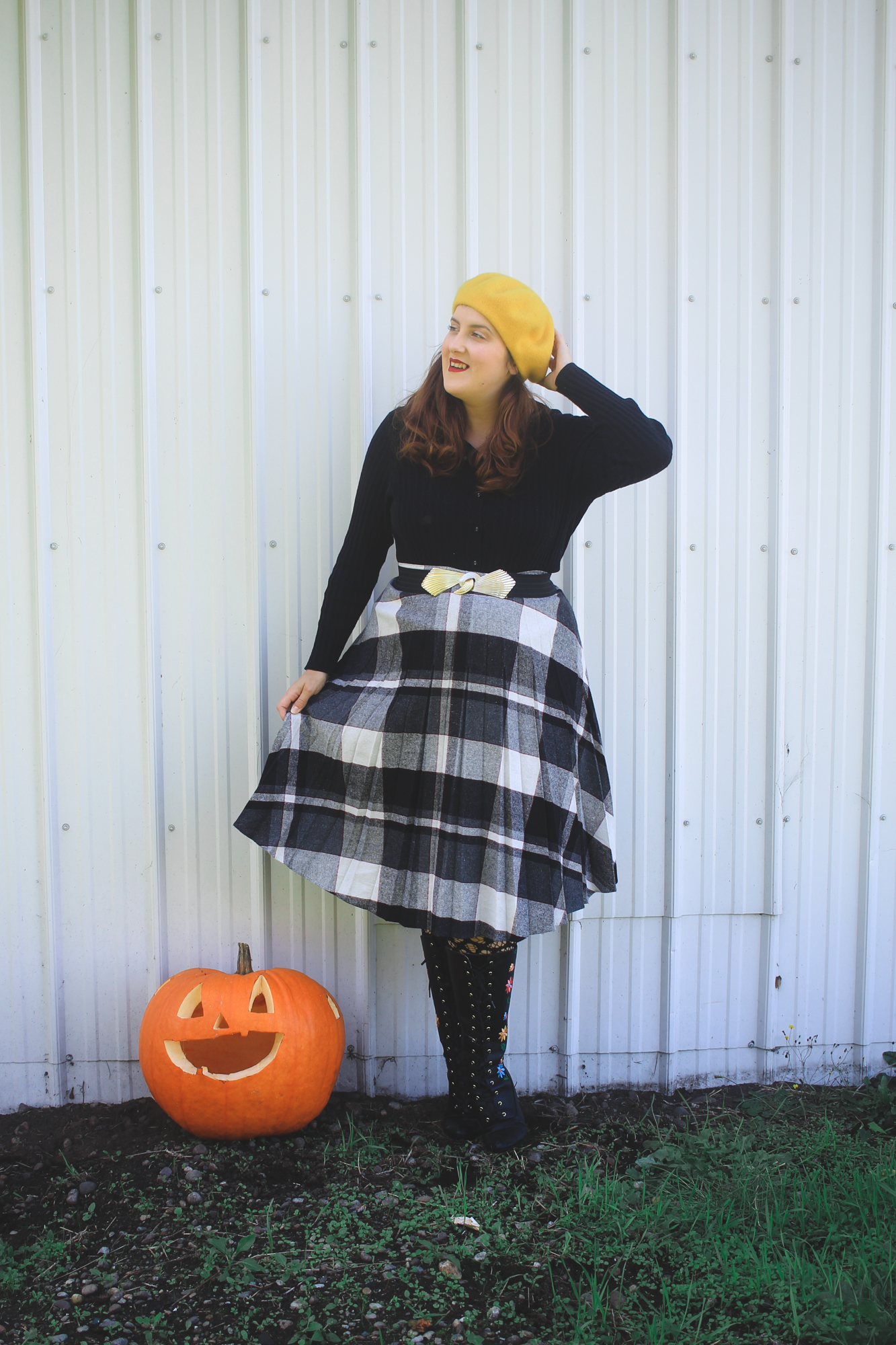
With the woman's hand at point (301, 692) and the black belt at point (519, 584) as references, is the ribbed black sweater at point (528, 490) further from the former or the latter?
the woman's hand at point (301, 692)

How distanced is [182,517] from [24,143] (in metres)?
1.03

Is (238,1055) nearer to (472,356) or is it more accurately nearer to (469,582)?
(469,582)

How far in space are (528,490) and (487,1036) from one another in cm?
128

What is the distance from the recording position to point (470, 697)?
1991 millimetres

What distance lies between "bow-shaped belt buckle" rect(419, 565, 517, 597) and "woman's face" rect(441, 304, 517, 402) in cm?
40

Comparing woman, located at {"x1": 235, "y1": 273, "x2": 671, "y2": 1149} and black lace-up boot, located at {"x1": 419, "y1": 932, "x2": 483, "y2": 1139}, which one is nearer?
woman, located at {"x1": 235, "y1": 273, "x2": 671, "y2": 1149}

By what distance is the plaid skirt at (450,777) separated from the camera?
195cm

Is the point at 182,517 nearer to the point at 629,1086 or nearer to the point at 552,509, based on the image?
the point at 552,509

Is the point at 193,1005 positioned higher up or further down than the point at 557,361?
further down

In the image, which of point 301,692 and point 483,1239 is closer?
point 483,1239

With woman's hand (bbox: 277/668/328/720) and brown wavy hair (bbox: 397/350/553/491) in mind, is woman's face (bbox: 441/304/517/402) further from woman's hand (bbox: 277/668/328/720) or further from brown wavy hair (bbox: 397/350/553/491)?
woman's hand (bbox: 277/668/328/720)

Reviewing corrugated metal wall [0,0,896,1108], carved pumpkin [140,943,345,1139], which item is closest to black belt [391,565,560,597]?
corrugated metal wall [0,0,896,1108]

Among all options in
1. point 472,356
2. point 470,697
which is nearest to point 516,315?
point 472,356

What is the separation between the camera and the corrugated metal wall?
7.57 ft
